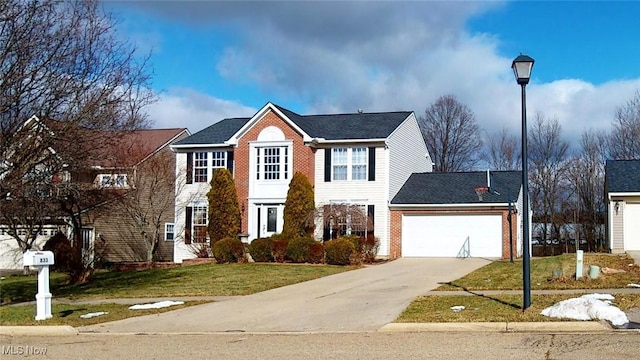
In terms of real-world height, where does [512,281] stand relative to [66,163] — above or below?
below

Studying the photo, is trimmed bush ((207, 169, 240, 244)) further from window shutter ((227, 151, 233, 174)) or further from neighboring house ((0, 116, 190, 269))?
neighboring house ((0, 116, 190, 269))

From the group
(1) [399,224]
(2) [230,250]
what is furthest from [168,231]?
(1) [399,224]

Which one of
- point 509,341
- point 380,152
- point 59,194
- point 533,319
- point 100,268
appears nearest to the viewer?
point 509,341

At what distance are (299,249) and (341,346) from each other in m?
17.5

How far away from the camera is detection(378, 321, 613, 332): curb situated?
1177 cm

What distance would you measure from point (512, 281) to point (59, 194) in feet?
39.6

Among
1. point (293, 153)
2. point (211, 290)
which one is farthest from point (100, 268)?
point (211, 290)

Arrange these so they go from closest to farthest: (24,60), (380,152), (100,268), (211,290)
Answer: (24,60), (211,290), (380,152), (100,268)

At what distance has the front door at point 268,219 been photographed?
32.8 metres

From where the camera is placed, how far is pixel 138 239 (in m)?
37.8

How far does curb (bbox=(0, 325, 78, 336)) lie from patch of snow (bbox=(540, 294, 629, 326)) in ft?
29.0

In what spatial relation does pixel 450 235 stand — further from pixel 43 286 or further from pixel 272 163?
pixel 43 286

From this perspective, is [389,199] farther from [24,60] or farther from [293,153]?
[24,60]

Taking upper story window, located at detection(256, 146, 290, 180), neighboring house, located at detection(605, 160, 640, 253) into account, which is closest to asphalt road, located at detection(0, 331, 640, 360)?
upper story window, located at detection(256, 146, 290, 180)
